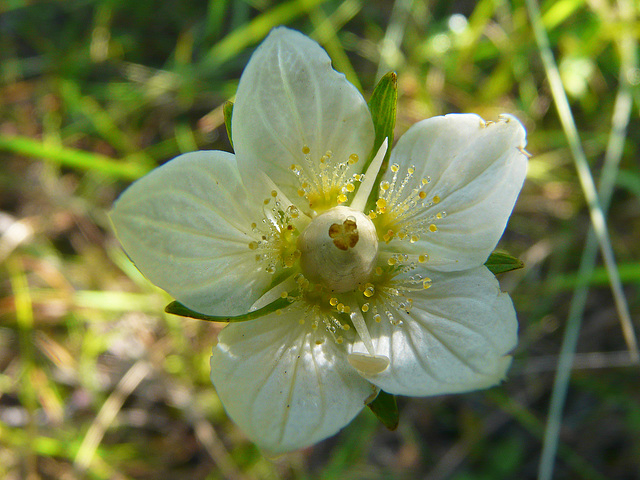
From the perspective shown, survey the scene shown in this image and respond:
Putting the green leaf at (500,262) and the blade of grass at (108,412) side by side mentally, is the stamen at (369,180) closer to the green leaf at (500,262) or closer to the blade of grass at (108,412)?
the green leaf at (500,262)

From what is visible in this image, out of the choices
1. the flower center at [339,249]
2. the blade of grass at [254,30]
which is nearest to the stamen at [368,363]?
the flower center at [339,249]

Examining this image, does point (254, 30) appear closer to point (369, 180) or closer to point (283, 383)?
point (369, 180)

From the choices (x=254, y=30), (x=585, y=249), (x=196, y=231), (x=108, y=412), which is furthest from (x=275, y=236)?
(x=585, y=249)

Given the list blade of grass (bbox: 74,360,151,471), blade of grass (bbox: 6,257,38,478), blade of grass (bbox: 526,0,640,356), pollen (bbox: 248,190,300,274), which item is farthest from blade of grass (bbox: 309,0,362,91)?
blade of grass (bbox: 6,257,38,478)

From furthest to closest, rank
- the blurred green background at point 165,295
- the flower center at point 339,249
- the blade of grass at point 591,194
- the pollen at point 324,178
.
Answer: the blurred green background at point 165,295, the blade of grass at point 591,194, the pollen at point 324,178, the flower center at point 339,249

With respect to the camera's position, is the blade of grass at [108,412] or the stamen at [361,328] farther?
the blade of grass at [108,412]

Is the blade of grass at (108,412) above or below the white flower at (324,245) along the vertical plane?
below
